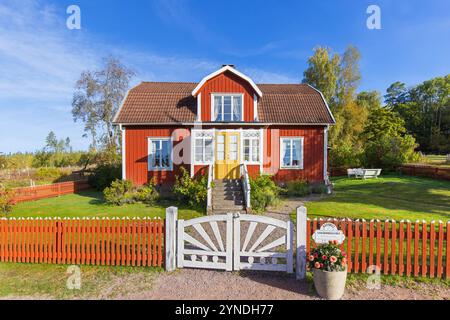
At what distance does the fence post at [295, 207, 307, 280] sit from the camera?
5121 millimetres

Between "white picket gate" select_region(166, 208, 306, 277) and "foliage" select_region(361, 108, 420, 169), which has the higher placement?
"foliage" select_region(361, 108, 420, 169)

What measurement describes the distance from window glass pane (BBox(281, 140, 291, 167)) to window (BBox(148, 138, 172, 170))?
6836mm

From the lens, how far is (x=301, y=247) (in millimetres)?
5133

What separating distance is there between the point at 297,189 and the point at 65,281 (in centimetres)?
1159

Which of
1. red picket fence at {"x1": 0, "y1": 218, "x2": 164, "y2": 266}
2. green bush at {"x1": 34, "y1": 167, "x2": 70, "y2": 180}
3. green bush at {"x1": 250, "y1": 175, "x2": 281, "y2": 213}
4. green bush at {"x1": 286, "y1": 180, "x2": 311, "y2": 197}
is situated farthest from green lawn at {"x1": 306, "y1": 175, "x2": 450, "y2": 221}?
green bush at {"x1": 34, "y1": 167, "x2": 70, "y2": 180}

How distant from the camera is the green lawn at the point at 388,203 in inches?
381

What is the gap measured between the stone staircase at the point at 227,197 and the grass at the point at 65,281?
18.6 feet

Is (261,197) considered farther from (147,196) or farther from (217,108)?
(217,108)

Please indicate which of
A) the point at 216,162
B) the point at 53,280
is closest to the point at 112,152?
the point at 216,162

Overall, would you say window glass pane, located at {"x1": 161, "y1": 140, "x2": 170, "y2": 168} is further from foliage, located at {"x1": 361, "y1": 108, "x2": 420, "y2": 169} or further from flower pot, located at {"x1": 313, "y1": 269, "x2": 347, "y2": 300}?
foliage, located at {"x1": 361, "y1": 108, "x2": 420, "y2": 169}

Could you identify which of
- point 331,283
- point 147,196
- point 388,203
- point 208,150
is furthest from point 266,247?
point 208,150

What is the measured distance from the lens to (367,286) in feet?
15.8

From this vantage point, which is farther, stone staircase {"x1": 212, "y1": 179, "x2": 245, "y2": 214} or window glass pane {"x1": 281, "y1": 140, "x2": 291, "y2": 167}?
window glass pane {"x1": 281, "y1": 140, "x2": 291, "y2": 167}
